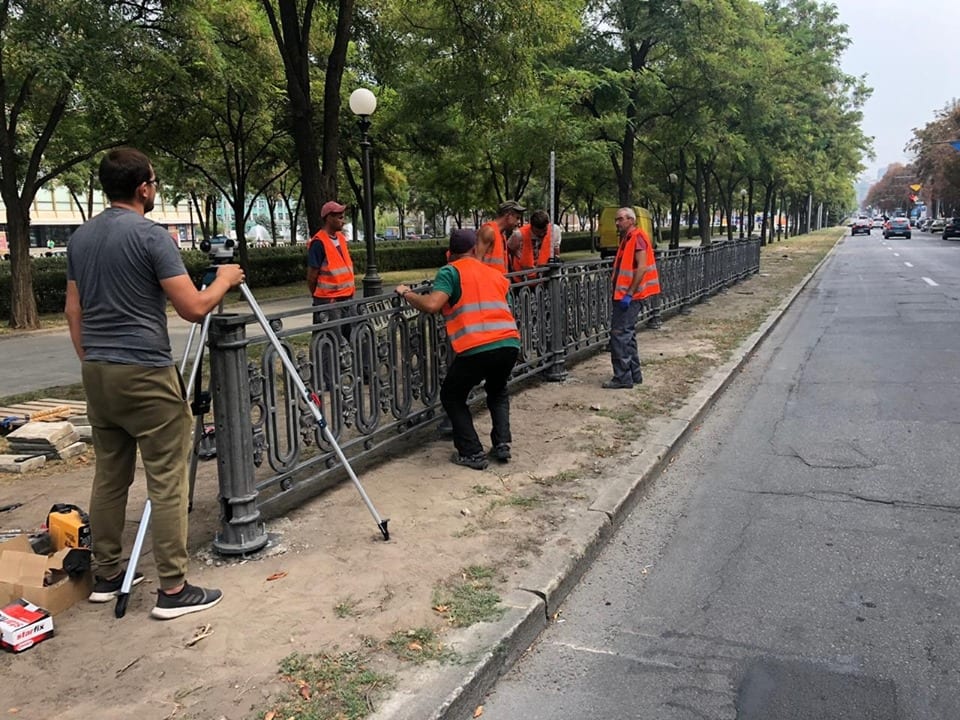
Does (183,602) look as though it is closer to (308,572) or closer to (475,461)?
(308,572)

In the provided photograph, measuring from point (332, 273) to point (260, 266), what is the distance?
1628 centimetres

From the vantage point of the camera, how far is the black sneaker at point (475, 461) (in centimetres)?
535

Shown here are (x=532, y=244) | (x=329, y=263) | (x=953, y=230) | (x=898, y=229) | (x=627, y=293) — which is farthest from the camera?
(x=898, y=229)

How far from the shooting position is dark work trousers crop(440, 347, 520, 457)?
17.2ft

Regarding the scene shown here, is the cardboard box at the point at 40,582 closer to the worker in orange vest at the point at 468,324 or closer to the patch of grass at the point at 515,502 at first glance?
the patch of grass at the point at 515,502

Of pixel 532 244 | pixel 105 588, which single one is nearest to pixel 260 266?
pixel 532 244

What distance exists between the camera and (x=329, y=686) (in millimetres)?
2789

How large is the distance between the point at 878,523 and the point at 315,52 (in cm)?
1657

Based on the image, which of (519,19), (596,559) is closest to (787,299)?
(519,19)

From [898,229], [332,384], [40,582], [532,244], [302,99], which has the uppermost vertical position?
[302,99]

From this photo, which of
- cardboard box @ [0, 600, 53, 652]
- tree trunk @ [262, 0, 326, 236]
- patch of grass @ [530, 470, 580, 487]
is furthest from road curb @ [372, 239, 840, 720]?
tree trunk @ [262, 0, 326, 236]

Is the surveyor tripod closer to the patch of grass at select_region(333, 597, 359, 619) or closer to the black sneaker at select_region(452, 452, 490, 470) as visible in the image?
the patch of grass at select_region(333, 597, 359, 619)

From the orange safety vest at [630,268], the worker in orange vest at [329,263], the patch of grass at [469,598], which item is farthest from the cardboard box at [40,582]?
the orange safety vest at [630,268]

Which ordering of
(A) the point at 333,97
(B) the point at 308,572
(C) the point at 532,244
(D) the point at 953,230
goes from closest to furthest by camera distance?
(B) the point at 308,572 → (C) the point at 532,244 → (A) the point at 333,97 → (D) the point at 953,230
